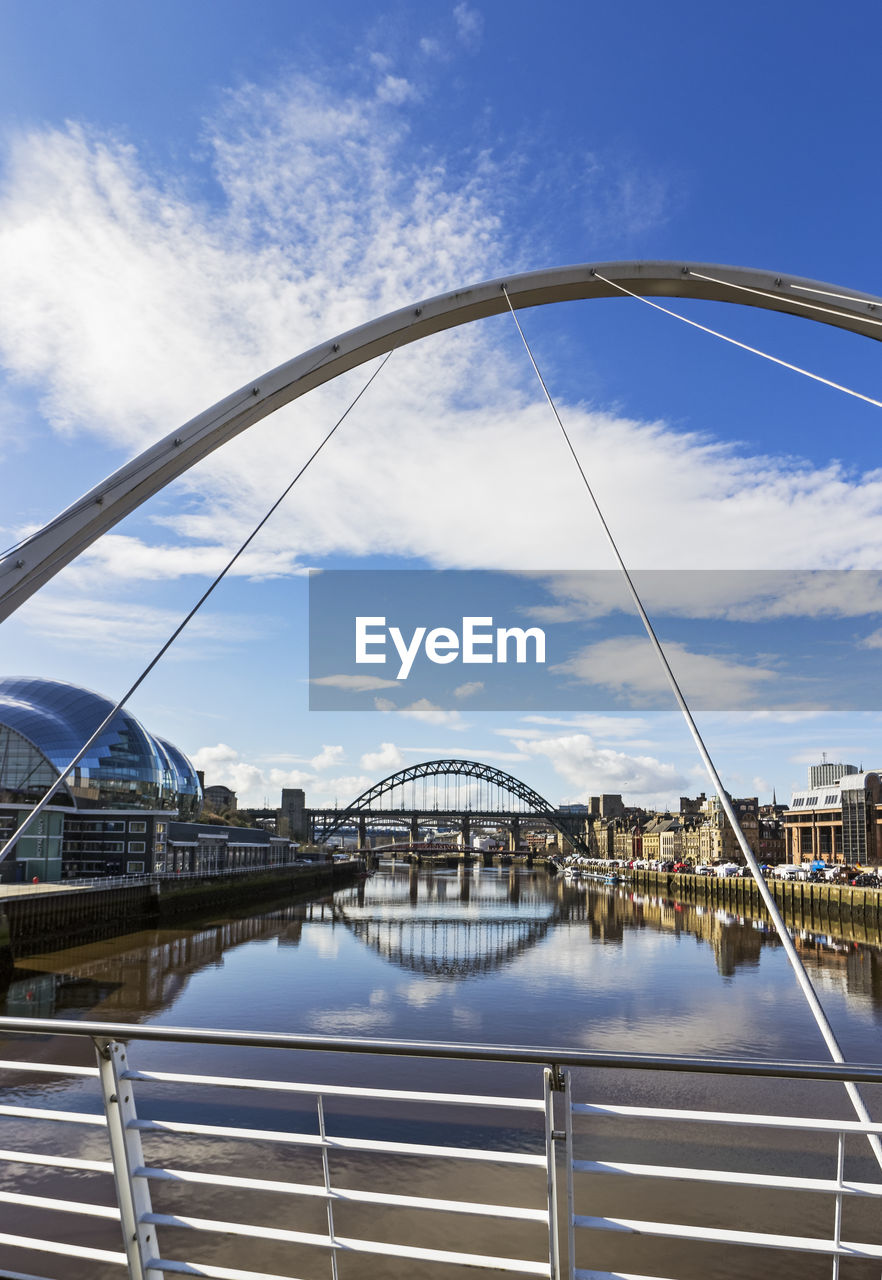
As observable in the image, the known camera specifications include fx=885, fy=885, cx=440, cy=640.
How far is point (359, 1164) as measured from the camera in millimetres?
9875

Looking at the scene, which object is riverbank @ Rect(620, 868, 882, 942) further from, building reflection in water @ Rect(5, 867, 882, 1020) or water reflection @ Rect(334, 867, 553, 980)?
water reflection @ Rect(334, 867, 553, 980)

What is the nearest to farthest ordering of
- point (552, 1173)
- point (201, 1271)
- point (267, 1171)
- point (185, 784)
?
point (552, 1173)
point (201, 1271)
point (267, 1171)
point (185, 784)

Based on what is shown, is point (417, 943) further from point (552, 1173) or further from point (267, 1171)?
point (552, 1173)

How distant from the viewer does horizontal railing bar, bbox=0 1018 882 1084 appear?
210 centimetres

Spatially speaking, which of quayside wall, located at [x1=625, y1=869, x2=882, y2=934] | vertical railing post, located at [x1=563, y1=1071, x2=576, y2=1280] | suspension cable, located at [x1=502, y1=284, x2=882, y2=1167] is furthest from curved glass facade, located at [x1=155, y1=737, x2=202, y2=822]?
vertical railing post, located at [x1=563, y1=1071, x2=576, y2=1280]

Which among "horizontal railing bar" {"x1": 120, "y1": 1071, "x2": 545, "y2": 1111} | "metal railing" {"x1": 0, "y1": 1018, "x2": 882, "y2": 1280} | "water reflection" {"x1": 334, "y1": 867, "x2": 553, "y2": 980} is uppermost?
"horizontal railing bar" {"x1": 120, "y1": 1071, "x2": 545, "y2": 1111}

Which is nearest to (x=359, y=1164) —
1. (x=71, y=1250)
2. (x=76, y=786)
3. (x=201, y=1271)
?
(x=71, y=1250)

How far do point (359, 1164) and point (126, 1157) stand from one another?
8497 mm

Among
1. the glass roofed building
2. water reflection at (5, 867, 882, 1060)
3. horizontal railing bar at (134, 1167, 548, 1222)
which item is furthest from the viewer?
the glass roofed building

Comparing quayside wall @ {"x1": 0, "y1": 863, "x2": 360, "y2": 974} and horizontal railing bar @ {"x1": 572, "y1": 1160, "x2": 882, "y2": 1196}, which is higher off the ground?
horizontal railing bar @ {"x1": 572, "y1": 1160, "x2": 882, "y2": 1196}

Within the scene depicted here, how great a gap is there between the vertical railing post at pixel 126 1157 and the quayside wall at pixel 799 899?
29829mm

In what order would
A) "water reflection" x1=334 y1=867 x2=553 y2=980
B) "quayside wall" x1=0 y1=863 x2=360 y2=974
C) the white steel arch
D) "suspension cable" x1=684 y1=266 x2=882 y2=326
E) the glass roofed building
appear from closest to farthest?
the white steel arch
"suspension cable" x1=684 y1=266 x2=882 y2=326
"quayside wall" x1=0 y1=863 x2=360 y2=974
"water reflection" x1=334 y1=867 x2=553 y2=980
the glass roofed building

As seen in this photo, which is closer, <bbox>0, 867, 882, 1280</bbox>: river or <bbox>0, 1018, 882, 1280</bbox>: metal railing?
<bbox>0, 1018, 882, 1280</bbox>: metal railing

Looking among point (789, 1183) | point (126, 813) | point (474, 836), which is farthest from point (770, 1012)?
point (474, 836)
